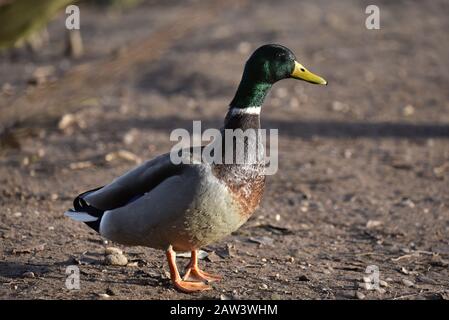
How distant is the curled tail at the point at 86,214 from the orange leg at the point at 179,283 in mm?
415

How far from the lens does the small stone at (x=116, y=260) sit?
4.01 metres

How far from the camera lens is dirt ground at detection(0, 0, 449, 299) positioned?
3598 millimetres

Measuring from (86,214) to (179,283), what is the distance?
613mm

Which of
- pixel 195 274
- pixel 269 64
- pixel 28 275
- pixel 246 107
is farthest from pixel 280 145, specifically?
pixel 28 275

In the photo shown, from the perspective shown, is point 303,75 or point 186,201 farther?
point 303,75

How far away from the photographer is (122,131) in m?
7.42

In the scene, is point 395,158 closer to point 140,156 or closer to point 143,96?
point 140,156

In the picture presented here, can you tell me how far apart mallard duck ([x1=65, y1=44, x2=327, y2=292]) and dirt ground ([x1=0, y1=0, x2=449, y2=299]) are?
0.88 feet

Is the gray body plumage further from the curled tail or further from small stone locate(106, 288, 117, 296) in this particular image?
small stone locate(106, 288, 117, 296)

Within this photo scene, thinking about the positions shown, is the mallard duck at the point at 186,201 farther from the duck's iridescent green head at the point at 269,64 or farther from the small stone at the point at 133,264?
the small stone at the point at 133,264

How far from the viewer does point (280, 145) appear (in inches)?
283

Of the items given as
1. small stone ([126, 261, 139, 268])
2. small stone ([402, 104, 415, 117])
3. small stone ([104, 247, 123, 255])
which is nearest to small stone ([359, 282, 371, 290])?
small stone ([126, 261, 139, 268])

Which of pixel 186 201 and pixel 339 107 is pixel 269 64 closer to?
pixel 186 201

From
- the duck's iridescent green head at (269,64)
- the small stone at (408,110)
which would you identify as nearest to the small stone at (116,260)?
the duck's iridescent green head at (269,64)
